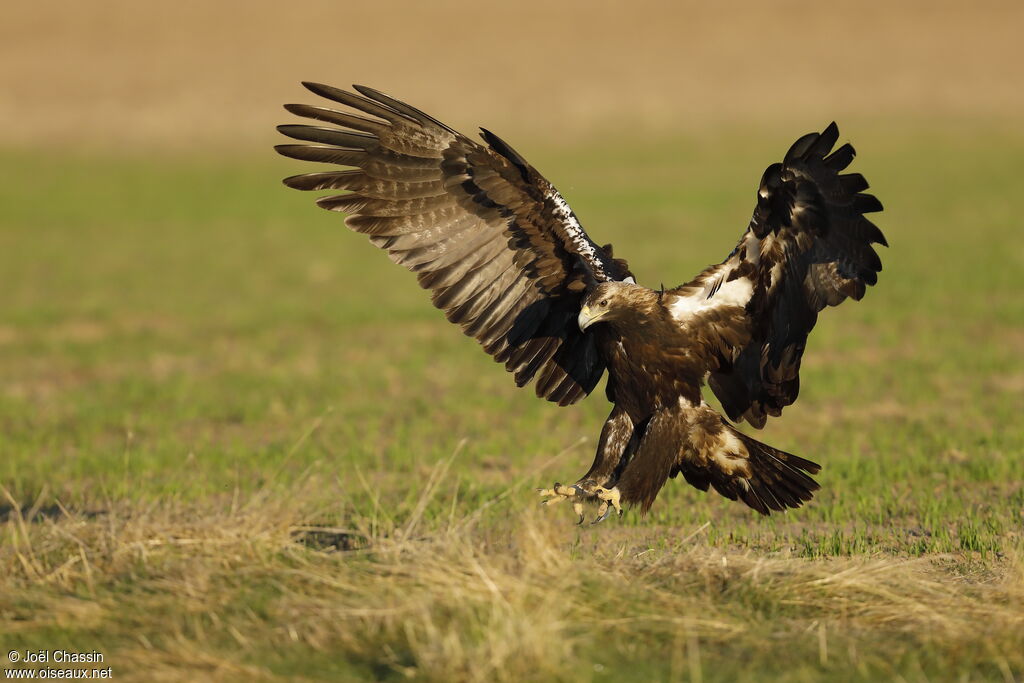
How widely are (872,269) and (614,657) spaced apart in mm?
2048

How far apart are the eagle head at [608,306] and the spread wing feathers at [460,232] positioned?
47cm

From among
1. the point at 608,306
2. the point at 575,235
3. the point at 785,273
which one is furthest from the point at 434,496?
the point at 785,273

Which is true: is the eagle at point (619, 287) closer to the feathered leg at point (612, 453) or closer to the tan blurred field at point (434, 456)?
the feathered leg at point (612, 453)

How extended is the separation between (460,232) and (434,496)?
1.55 metres

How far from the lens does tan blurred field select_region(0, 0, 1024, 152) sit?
32625 millimetres

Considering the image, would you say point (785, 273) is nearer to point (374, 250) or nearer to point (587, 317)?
point (587, 317)

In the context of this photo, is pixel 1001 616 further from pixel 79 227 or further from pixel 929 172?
pixel 929 172

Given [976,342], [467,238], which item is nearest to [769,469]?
[467,238]

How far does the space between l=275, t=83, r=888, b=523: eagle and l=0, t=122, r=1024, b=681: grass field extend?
1.43 feet

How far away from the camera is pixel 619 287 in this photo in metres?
5.30

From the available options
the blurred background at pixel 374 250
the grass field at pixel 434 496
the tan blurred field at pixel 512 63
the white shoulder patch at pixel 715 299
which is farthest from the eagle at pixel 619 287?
the tan blurred field at pixel 512 63

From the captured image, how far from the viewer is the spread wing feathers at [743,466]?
5.45 meters

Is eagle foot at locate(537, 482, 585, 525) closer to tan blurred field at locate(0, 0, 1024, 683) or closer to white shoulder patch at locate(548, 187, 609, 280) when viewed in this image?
tan blurred field at locate(0, 0, 1024, 683)

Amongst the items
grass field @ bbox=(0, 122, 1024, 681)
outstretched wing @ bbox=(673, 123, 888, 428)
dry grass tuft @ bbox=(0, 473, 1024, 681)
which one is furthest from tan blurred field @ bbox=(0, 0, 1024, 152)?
dry grass tuft @ bbox=(0, 473, 1024, 681)
